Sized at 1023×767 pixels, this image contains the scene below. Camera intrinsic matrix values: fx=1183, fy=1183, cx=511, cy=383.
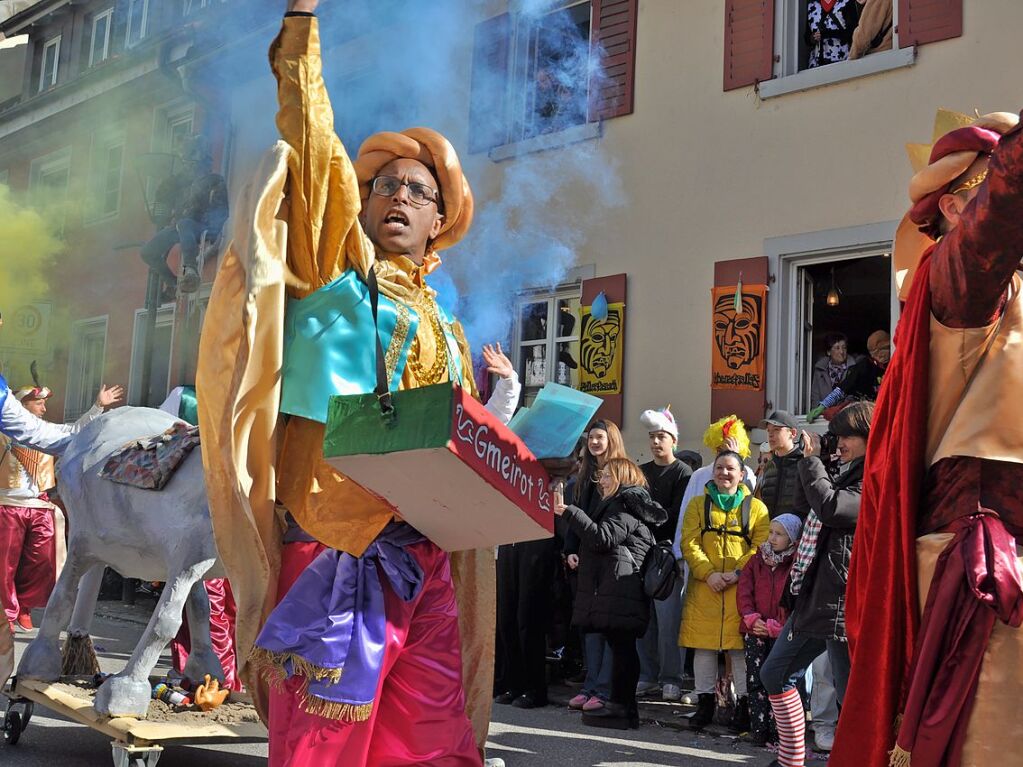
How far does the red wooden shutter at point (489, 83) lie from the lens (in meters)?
12.0

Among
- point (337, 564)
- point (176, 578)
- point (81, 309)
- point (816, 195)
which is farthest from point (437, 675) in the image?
point (81, 309)

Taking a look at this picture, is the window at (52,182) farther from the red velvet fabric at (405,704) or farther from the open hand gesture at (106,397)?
the red velvet fabric at (405,704)

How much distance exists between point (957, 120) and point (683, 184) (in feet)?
24.6

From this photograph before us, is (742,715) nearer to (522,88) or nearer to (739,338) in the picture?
(739,338)

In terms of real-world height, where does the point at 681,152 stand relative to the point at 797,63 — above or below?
below

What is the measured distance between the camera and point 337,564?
9.58 ft

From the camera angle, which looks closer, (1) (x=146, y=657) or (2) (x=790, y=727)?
(1) (x=146, y=657)

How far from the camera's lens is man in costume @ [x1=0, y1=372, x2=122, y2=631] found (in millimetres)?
9820

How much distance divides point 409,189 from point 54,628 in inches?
130

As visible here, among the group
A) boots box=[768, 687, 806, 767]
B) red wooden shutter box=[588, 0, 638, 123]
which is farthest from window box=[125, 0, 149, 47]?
boots box=[768, 687, 806, 767]

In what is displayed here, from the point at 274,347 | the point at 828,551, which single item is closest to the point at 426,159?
the point at 274,347

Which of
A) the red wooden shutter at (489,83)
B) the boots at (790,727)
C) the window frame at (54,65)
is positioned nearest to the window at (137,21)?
the window frame at (54,65)

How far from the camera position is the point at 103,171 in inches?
749

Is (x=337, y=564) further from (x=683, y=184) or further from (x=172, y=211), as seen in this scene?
(x=172, y=211)
